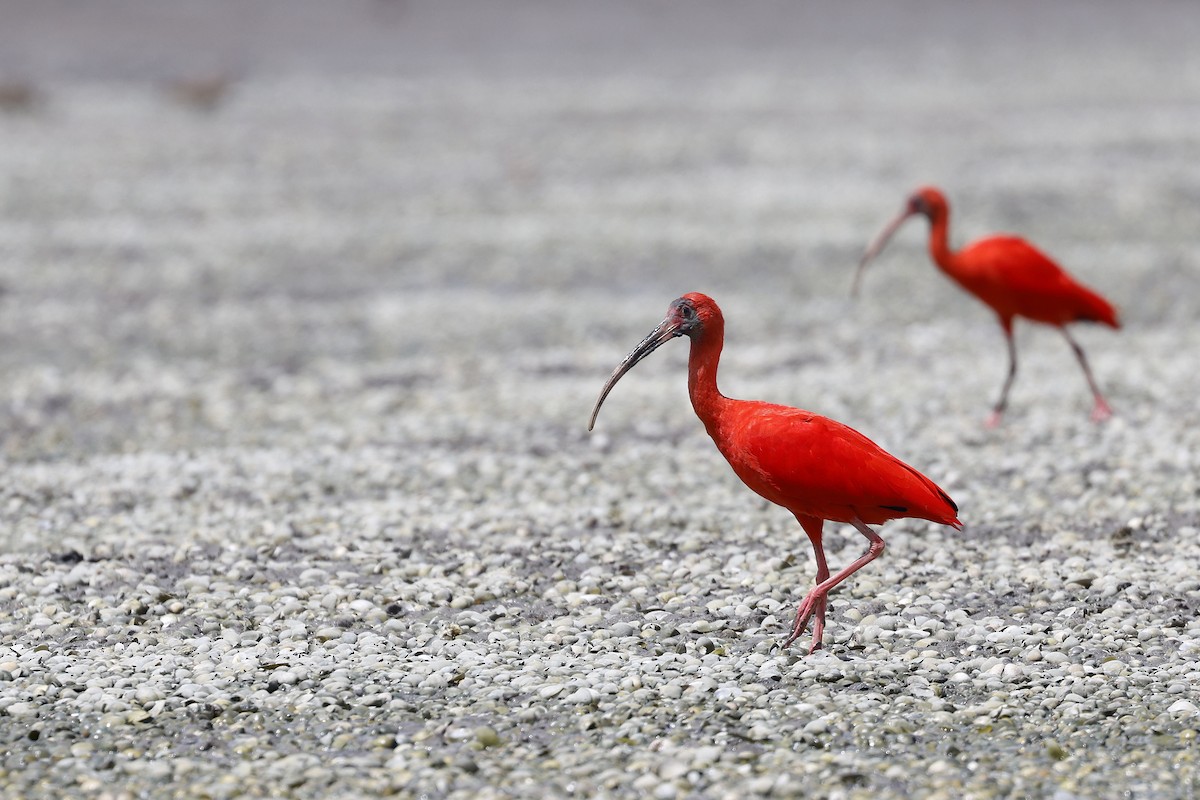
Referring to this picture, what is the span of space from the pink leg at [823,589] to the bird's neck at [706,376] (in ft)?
2.91

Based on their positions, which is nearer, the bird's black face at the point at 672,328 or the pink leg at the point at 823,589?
the pink leg at the point at 823,589

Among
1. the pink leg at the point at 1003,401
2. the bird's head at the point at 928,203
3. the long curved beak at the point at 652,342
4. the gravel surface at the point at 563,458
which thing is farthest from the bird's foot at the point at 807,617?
the bird's head at the point at 928,203

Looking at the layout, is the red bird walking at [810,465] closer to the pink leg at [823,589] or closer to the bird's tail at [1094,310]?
the pink leg at [823,589]

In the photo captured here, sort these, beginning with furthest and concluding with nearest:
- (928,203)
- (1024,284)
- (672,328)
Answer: (928,203) → (1024,284) → (672,328)

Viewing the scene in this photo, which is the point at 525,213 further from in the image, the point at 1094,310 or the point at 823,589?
the point at 823,589

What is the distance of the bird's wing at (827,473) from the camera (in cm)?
674

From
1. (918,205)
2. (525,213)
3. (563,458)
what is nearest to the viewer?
(563,458)

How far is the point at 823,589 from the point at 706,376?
1203 millimetres

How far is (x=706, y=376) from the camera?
7137 millimetres

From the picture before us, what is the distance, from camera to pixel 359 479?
35.2 feet

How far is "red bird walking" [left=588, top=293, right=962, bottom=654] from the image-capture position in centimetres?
675

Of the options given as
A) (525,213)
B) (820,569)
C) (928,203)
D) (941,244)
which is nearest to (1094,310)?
(941,244)

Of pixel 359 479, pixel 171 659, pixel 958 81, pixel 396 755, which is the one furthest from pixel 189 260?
pixel 958 81

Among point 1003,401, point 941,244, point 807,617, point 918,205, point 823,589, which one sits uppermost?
point 918,205
